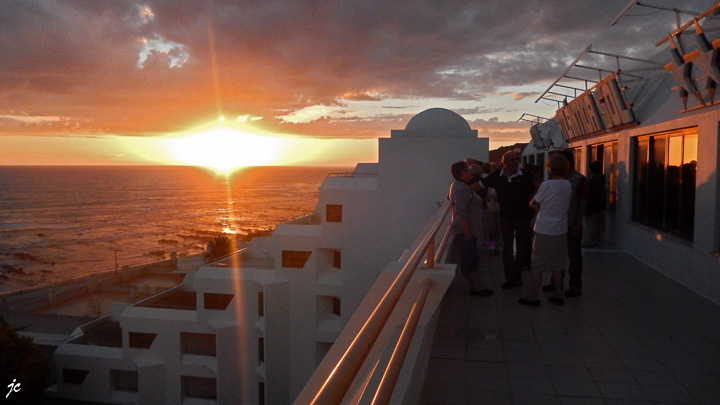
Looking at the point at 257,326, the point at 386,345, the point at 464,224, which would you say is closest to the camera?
the point at 386,345

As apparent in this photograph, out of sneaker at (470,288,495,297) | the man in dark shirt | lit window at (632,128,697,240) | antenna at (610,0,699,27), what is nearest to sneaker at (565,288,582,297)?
the man in dark shirt

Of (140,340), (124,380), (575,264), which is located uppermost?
(575,264)

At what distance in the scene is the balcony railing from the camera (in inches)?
63.1

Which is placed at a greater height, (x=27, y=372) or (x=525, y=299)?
(x=525, y=299)

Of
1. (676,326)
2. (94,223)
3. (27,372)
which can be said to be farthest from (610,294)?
(94,223)

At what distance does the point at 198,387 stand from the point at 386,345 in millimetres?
16461

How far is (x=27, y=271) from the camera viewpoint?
46.4 metres

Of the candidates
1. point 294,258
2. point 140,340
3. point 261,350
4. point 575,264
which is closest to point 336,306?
point 294,258

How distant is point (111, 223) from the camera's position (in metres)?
75.8

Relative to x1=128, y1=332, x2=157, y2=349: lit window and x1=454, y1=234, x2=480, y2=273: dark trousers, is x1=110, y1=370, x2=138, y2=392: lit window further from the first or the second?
x1=454, y1=234, x2=480, y2=273: dark trousers

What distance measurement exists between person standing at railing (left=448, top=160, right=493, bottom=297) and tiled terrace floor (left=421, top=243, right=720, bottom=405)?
207 millimetres

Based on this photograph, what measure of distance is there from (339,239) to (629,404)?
44.9 feet

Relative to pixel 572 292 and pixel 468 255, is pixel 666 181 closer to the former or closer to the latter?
pixel 572 292

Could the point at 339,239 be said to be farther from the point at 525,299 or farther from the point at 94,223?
the point at 94,223
